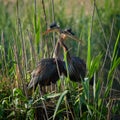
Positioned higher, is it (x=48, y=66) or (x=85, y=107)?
(x=48, y=66)

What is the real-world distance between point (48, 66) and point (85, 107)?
551 mm

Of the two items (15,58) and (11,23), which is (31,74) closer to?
(15,58)

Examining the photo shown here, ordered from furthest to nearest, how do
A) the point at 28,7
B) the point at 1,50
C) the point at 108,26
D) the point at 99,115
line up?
the point at 28,7 < the point at 108,26 < the point at 1,50 < the point at 99,115

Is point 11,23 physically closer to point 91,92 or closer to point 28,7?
point 28,7

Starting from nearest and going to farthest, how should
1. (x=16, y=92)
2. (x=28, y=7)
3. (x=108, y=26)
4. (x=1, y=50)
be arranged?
(x=16, y=92), (x=1, y=50), (x=108, y=26), (x=28, y=7)

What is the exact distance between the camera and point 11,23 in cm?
850

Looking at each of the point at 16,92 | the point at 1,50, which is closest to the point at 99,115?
the point at 16,92

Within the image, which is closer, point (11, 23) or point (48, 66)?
point (48, 66)

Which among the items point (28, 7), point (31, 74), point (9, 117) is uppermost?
point (28, 7)

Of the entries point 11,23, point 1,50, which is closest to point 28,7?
point 11,23

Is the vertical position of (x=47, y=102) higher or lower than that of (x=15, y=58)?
lower

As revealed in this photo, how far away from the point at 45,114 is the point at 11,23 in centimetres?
379

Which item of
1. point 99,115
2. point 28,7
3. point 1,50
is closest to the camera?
point 99,115

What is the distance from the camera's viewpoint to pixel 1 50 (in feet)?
17.7
